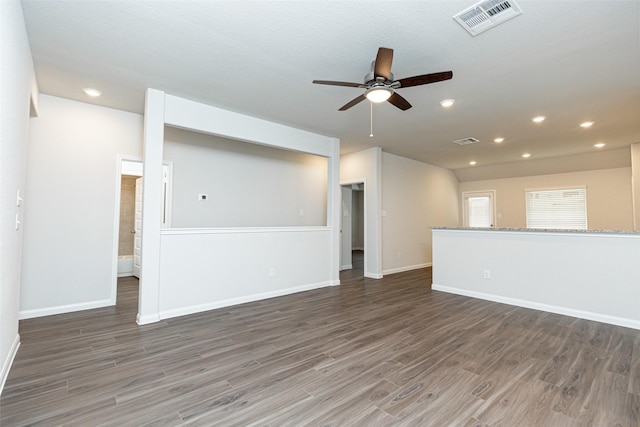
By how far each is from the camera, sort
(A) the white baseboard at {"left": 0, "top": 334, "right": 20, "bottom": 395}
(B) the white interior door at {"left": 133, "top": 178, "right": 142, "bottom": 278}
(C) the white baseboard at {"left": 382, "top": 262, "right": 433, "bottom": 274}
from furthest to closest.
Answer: (C) the white baseboard at {"left": 382, "top": 262, "right": 433, "bottom": 274}, (B) the white interior door at {"left": 133, "top": 178, "right": 142, "bottom": 278}, (A) the white baseboard at {"left": 0, "top": 334, "right": 20, "bottom": 395}

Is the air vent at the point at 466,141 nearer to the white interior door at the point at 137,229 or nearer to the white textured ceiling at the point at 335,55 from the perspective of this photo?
the white textured ceiling at the point at 335,55

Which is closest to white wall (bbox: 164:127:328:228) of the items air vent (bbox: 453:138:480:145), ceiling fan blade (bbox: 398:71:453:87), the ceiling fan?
air vent (bbox: 453:138:480:145)

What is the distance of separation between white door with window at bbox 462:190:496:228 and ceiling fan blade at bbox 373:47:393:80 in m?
7.13

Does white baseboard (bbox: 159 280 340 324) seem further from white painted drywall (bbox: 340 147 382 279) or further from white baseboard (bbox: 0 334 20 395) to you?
white painted drywall (bbox: 340 147 382 279)

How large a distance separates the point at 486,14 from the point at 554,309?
11.8 feet

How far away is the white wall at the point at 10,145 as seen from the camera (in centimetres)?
171

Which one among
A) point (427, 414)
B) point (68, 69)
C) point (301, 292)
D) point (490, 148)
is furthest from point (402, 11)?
point (490, 148)

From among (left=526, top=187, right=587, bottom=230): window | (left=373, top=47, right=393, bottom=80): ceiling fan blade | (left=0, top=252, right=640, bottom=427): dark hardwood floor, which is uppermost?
(left=373, top=47, right=393, bottom=80): ceiling fan blade

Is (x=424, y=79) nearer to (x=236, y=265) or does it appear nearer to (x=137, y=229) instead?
(x=236, y=265)

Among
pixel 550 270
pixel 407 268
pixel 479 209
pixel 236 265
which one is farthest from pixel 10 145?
pixel 479 209

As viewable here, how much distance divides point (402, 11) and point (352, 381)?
8.66 feet

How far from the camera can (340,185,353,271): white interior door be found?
705 centimetres

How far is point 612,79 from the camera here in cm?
301

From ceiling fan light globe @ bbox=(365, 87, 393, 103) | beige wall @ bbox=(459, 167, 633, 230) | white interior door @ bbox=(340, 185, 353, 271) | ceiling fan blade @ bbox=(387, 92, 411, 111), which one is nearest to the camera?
ceiling fan light globe @ bbox=(365, 87, 393, 103)
